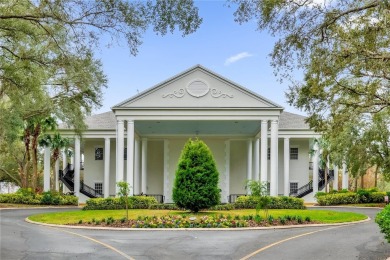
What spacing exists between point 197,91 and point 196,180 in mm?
9343

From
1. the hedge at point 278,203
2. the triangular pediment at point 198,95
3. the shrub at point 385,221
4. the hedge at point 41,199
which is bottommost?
the hedge at point 41,199

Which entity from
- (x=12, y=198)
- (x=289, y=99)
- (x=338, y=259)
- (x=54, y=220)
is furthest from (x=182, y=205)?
(x=12, y=198)

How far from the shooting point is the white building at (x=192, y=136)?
31.8 m

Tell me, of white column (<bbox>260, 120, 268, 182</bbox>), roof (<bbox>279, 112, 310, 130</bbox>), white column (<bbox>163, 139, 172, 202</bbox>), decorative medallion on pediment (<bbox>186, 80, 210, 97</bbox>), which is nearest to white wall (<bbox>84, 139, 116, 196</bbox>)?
white column (<bbox>163, 139, 172, 202</bbox>)

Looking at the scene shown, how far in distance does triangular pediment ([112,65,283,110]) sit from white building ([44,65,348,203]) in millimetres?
66

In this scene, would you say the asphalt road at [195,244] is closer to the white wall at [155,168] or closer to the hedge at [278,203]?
the hedge at [278,203]

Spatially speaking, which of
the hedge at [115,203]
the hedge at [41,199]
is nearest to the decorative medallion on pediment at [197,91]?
the hedge at [115,203]

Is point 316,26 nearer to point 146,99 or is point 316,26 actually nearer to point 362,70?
point 362,70

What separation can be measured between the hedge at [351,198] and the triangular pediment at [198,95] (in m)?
9.52

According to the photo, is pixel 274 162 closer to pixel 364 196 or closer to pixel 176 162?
pixel 176 162

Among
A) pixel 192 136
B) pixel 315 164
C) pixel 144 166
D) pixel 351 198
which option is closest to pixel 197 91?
pixel 192 136

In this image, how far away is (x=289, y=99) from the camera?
1925cm

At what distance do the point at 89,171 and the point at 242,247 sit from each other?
30.4 metres

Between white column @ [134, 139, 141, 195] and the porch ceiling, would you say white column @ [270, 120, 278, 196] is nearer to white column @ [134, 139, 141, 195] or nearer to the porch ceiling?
the porch ceiling
